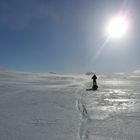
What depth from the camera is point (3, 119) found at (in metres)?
8.09

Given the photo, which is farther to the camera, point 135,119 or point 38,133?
point 135,119

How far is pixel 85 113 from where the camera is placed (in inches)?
364

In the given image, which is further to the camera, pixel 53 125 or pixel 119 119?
pixel 119 119

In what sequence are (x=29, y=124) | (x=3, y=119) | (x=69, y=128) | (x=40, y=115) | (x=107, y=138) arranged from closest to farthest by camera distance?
(x=107, y=138) < (x=69, y=128) < (x=29, y=124) < (x=3, y=119) < (x=40, y=115)

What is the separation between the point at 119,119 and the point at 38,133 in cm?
298

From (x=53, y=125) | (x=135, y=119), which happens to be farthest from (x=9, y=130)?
(x=135, y=119)

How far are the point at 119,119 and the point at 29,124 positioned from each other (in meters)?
2.95

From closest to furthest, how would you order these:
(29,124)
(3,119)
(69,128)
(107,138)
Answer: (107,138)
(69,128)
(29,124)
(3,119)

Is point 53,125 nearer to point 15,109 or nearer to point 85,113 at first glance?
point 85,113

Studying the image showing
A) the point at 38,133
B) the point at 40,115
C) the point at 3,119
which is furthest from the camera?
the point at 40,115

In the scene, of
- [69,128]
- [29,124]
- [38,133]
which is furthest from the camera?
[29,124]

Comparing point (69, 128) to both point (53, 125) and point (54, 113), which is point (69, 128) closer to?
point (53, 125)

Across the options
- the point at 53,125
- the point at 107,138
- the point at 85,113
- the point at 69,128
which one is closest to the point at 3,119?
the point at 53,125

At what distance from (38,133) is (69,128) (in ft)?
3.06
